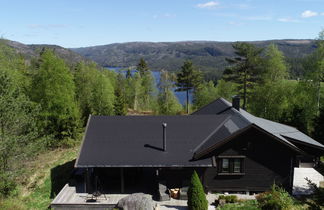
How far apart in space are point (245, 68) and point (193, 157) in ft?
94.3

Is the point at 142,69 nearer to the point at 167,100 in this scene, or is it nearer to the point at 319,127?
the point at 167,100

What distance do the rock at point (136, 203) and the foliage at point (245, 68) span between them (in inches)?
1179

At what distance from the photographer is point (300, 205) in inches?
704

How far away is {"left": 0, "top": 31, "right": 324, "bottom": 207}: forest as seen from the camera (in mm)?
21234

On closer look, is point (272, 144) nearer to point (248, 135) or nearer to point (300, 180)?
point (248, 135)

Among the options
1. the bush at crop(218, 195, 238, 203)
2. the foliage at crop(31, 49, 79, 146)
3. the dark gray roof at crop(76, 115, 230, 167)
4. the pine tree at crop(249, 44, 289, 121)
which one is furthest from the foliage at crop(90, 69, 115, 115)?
the bush at crop(218, 195, 238, 203)

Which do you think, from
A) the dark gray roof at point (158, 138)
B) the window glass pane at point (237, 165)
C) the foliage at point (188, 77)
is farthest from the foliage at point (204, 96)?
the window glass pane at point (237, 165)

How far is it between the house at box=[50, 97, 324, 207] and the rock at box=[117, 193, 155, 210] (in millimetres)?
2260

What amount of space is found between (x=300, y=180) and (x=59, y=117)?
974 inches

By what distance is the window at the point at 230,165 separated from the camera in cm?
1983

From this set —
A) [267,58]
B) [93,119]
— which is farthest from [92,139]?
[267,58]

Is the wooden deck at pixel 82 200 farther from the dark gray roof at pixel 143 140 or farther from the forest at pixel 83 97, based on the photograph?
the forest at pixel 83 97

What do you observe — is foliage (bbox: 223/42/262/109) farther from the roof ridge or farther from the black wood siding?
the black wood siding

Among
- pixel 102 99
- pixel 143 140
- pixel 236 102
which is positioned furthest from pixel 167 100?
pixel 143 140
